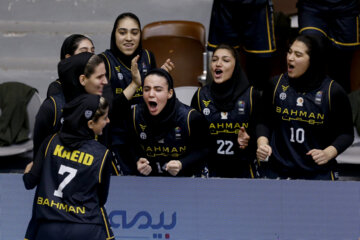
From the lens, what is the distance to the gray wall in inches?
293

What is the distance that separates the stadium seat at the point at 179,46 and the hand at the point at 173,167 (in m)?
2.47

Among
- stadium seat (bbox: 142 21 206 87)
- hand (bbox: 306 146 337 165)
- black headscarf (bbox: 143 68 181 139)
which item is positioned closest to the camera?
hand (bbox: 306 146 337 165)

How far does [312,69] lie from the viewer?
469cm

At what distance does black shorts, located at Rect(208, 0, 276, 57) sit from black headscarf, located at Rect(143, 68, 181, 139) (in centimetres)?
138

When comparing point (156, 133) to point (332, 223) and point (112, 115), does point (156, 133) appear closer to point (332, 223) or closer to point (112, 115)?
point (112, 115)

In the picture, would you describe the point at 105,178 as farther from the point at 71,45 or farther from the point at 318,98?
the point at 318,98

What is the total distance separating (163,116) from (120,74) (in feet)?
1.92

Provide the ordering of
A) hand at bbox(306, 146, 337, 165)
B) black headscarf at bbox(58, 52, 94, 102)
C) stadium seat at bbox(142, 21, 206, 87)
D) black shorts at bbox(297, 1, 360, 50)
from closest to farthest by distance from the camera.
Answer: black headscarf at bbox(58, 52, 94, 102)
hand at bbox(306, 146, 337, 165)
black shorts at bbox(297, 1, 360, 50)
stadium seat at bbox(142, 21, 206, 87)

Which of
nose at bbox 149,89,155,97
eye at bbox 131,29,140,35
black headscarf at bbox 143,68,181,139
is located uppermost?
eye at bbox 131,29,140,35

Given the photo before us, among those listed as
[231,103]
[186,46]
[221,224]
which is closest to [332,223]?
[221,224]

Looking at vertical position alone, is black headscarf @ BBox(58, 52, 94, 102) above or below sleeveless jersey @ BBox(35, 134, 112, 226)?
above

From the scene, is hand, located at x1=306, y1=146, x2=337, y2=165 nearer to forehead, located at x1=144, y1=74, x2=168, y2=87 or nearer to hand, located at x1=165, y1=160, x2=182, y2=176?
hand, located at x1=165, y1=160, x2=182, y2=176

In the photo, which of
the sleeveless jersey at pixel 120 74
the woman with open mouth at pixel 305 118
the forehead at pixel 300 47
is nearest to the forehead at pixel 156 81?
the sleeveless jersey at pixel 120 74

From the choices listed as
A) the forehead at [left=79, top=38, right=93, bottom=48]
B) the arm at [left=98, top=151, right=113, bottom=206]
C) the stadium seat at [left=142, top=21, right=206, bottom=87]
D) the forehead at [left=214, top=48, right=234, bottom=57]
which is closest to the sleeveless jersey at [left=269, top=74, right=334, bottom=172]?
the forehead at [left=214, top=48, right=234, bottom=57]
